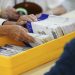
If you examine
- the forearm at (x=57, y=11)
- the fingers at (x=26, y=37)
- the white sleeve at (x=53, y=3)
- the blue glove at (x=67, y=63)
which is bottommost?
the forearm at (x=57, y=11)

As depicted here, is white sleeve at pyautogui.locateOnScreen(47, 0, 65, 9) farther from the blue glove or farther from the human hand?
the blue glove

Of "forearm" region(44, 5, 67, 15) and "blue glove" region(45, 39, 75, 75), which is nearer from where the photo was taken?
"blue glove" region(45, 39, 75, 75)

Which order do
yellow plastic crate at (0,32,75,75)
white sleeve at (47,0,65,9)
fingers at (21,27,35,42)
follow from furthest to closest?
white sleeve at (47,0,65,9), fingers at (21,27,35,42), yellow plastic crate at (0,32,75,75)

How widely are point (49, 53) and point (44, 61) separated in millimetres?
33

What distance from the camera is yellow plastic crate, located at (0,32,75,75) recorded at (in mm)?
831

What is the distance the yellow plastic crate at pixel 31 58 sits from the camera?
83 cm

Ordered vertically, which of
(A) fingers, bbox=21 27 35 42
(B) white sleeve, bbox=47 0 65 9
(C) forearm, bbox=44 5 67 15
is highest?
(A) fingers, bbox=21 27 35 42

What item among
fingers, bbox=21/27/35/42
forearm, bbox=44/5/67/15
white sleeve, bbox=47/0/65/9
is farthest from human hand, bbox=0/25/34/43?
white sleeve, bbox=47/0/65/9

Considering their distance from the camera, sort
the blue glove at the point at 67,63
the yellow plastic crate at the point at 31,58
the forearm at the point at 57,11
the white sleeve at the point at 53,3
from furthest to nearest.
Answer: the white sleeve at the point at 53,3 → the forearm at the point at 57,11 → the yellow plastic crate at the point at 31,58 → the blue glove at the point at 67,63

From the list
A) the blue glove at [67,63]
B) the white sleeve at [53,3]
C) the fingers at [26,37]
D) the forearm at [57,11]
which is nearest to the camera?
the blue glove at [67,63]

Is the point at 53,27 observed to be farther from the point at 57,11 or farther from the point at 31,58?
the point at 57,11

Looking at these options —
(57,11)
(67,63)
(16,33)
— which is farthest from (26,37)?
(57,11)

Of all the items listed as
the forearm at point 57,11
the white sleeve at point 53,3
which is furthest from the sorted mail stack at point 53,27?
the white sleeve at point 53,3

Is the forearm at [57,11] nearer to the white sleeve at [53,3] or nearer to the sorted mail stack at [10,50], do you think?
the white sleeve at [53,3]
